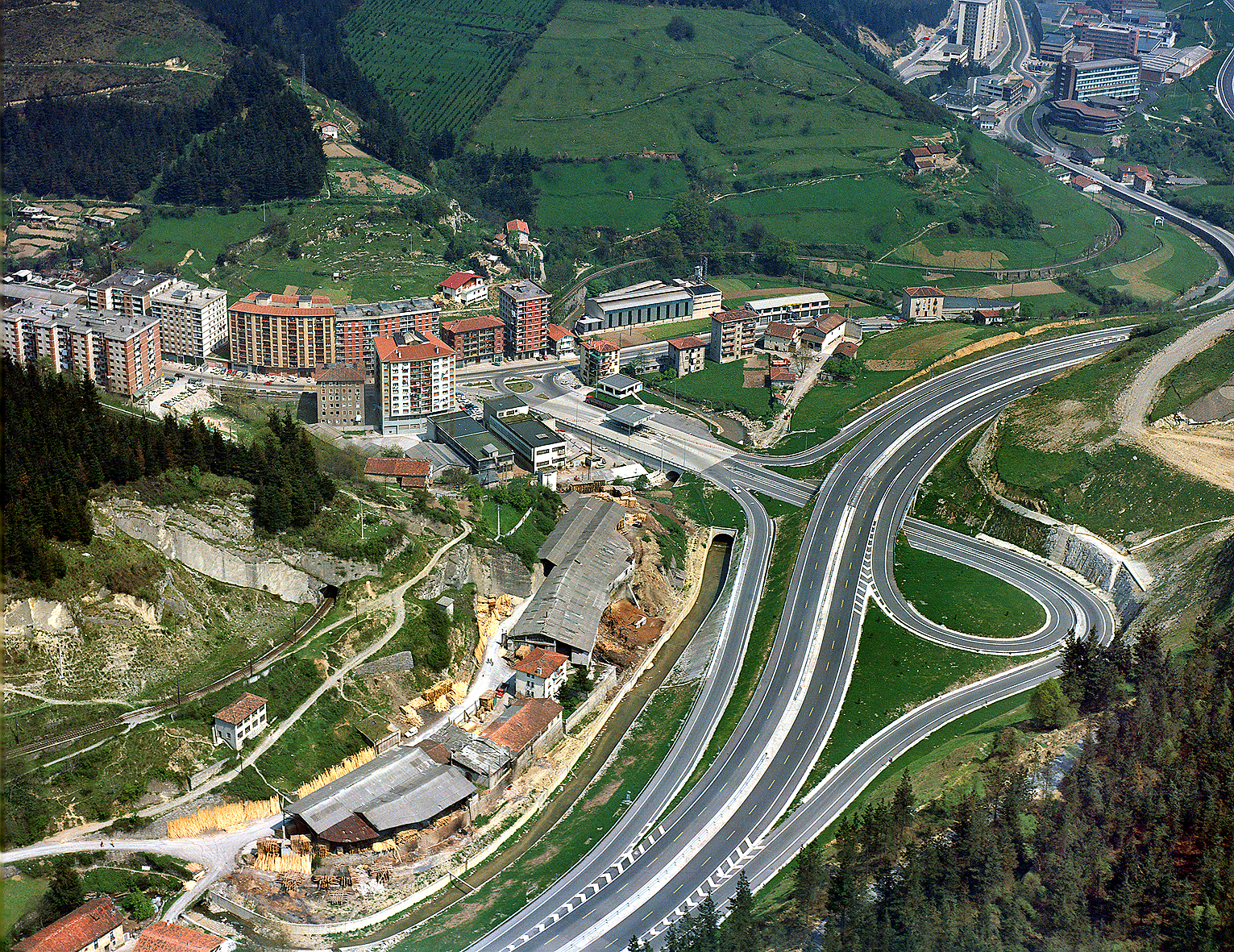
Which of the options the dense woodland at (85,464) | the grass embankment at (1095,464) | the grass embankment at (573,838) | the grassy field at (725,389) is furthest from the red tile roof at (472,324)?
the grass embankment at (573,838)

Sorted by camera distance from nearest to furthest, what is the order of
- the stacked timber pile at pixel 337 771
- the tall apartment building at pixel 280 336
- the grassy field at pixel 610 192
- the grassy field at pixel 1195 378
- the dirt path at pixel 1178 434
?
the stacked timber pile at pixel 337 771, the dirt path at pixel 1178 434, the grassy field at pixel 1195 378, the tall apartment building at pixel 280 336, the grassy field at pixel 610 192

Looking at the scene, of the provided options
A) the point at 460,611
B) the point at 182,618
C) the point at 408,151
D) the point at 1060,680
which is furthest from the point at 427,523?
the point at 408,151

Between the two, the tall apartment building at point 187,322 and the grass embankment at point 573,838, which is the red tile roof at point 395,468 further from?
the tall apartment building at point 187,322

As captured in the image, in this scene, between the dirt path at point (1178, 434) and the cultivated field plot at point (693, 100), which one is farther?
the cultivated field plot at point (693, 100)

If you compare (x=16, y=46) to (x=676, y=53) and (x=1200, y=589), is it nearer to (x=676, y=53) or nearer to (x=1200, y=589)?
(x=676, y=53)

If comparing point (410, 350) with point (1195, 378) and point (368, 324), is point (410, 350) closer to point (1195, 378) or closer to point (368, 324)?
point (368, 324)

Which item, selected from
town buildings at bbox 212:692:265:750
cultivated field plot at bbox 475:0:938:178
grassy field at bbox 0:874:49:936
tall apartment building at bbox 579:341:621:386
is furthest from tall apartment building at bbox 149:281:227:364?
grassy field at bbox 0:874:49:936
